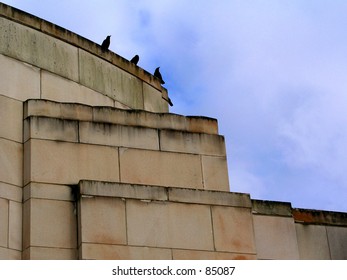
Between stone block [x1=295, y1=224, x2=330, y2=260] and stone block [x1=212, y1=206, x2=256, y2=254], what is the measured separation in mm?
1450

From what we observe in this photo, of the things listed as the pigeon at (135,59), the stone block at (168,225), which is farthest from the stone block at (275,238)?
the pigeon at (135,59)

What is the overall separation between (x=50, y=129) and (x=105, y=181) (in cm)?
126

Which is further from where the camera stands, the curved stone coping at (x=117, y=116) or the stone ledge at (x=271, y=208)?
the stone ledge at (x=271, y=208)

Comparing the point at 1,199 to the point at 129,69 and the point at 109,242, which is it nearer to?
the point at 109,242

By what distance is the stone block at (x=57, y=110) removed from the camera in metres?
18.7

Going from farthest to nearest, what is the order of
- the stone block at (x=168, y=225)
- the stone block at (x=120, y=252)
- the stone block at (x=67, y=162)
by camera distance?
the stone block at (x=67, y=162), the stone block at (x=168, y=225), the stone block at (x=120, y=252)

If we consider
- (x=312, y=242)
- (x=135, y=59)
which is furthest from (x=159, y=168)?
(x=135, y=59)

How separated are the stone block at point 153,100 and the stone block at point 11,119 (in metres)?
3.68

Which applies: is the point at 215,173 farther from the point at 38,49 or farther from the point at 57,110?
the point at 38,49

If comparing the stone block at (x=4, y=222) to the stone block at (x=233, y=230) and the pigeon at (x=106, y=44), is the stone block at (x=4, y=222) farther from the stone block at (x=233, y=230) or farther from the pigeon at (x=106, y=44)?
the pigeon at (x=106, y=44)

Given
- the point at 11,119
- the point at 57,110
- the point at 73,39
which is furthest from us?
the point at 73,39

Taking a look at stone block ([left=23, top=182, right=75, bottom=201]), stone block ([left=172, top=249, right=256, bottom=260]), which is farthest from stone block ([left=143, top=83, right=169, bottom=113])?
stone block ([left=172, top=249, right=256, bottom=260])

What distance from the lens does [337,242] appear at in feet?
66.4

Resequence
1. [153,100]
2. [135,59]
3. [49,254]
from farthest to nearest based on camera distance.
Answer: [135,59] < [153,100] < [49,254]
